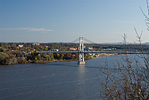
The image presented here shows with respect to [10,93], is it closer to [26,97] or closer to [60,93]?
[26,97]

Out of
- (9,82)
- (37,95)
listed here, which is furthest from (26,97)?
(9,82)

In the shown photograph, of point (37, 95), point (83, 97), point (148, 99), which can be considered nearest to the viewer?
point (148, 99)

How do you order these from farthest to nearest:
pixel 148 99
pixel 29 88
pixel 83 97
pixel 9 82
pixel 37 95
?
1. pixel 9 82
2. pixel 29 88
3. pixel 37 95
4. pixel 83 97
5. pixel 148 99

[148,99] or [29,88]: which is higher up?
[148,99]

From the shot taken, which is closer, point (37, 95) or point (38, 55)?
point (37, 95)

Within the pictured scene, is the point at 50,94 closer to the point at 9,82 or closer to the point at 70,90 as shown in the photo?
the point at 70,90

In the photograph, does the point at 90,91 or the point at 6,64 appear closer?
the point at 90,91

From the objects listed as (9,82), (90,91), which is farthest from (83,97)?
(9,82)

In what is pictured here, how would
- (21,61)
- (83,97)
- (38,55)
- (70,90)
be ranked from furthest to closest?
(38,55), (21,61), (70,90), (83,97)

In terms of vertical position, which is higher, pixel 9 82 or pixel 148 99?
pixel 148 99
